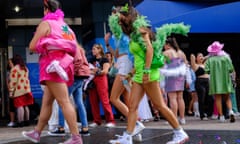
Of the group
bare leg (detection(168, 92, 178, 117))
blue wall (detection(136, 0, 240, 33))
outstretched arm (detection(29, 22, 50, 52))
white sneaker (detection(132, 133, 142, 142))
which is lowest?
white sneaker (detection(132, 133, 142, 142))

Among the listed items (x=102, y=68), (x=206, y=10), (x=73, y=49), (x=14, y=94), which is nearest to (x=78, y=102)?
(x=73, y=49)

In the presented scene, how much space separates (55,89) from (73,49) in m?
0.55

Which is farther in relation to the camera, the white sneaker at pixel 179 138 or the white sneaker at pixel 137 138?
the white sneaker at pixel 137 138

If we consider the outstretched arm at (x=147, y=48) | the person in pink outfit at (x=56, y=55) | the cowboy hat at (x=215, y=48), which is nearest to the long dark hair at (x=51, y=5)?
the person in pink outfit at (x=56, y=55)

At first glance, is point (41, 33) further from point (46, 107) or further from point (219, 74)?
point (219, 74)

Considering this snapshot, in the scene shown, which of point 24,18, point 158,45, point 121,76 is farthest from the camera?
point 24,18

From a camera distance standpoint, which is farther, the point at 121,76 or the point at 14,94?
the point at 14,94

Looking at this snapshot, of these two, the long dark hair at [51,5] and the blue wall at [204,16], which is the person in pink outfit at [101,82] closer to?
the long dark hair at [51,5]

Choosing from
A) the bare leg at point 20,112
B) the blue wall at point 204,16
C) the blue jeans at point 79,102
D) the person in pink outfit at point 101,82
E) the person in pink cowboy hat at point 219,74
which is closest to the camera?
the blue jeans at point 79,102

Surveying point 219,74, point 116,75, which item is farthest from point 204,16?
point 116,75

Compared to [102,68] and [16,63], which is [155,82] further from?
[16,63]

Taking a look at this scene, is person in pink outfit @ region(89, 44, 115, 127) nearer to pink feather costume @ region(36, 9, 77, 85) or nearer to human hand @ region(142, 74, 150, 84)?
pink feather costume @ region(36, 9, 77, 85)

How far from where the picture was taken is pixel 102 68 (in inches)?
344

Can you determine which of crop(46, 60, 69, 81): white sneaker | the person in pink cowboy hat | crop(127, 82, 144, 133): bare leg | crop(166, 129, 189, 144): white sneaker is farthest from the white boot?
crop(46, 60, 69, 81): white sneaker
